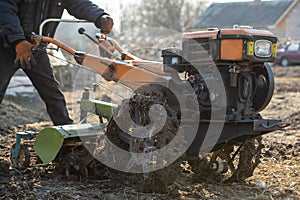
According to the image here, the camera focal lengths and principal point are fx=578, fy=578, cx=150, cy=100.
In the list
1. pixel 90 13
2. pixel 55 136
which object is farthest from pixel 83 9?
pixel 55 136

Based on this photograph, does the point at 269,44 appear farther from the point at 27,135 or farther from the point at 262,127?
the point at 27,135

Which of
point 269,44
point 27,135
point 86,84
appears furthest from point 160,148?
point 86,84

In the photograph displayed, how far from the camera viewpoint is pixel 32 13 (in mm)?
6289

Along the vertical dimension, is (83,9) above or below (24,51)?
above

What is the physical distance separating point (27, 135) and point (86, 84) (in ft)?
30.9

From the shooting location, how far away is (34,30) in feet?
20.9

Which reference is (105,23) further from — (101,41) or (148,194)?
(148,194)

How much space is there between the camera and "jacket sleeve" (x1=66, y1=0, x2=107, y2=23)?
6406 millimetres

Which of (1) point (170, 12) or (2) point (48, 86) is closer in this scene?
(2) point (48, 86)

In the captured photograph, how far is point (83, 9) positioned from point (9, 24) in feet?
3.32

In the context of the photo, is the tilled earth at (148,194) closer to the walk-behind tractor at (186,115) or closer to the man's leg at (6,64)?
the walk-behind tractor at (186,115)

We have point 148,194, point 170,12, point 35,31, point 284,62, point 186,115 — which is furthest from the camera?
point 170,12

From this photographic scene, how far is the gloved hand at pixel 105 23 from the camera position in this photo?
6179 mm

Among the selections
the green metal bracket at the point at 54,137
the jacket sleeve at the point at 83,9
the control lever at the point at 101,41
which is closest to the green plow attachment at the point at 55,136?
the green metal bracket at the point at 54,137
